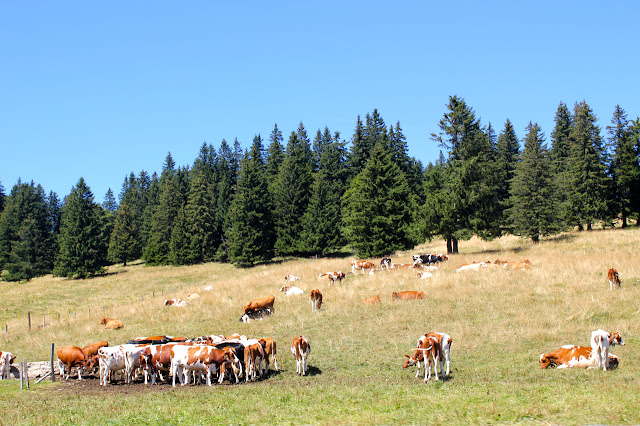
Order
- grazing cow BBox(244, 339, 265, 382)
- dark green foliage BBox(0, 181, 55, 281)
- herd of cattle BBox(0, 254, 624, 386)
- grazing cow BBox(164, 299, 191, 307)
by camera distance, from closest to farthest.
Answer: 1. herd of cattle BBox(0, 254, 624, 386)
2. grazing cow BBox(244, 339, 265, 382)
3. grazing cow BBox(164, 299, 191, 307)
4. dark green foliage BBox(0, 181, 55, 281)

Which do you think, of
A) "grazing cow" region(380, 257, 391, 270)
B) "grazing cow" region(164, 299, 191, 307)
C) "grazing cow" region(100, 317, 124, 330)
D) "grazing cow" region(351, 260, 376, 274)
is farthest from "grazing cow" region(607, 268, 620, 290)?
"grazing cow" region(100, 317, 124, 330)

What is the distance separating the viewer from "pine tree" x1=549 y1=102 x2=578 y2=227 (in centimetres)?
5172

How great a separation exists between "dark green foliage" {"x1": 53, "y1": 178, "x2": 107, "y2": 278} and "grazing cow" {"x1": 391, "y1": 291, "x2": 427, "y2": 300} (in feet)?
181

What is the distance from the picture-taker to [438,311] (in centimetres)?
2095

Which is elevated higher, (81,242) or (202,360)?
(81,242)

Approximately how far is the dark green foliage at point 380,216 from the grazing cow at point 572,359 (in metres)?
27.4

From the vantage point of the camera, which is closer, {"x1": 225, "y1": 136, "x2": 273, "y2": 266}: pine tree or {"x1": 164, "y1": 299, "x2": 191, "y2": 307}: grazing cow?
{"x1": 164, "y1": 299, "x2": 191, "y2": 307}: grazing cow

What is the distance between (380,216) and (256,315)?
2162 centimetres

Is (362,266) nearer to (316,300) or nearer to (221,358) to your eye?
(316,300)

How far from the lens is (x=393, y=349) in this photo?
16.9 metres

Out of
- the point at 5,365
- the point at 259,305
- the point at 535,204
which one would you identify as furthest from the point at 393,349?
the point at 535,204

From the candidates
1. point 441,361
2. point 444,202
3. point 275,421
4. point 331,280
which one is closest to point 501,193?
point 444,202

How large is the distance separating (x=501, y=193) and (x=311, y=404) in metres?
73.0

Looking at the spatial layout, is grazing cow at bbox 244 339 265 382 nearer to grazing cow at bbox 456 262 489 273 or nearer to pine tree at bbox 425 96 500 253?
grazing cow at bbox 456 262 489 273
